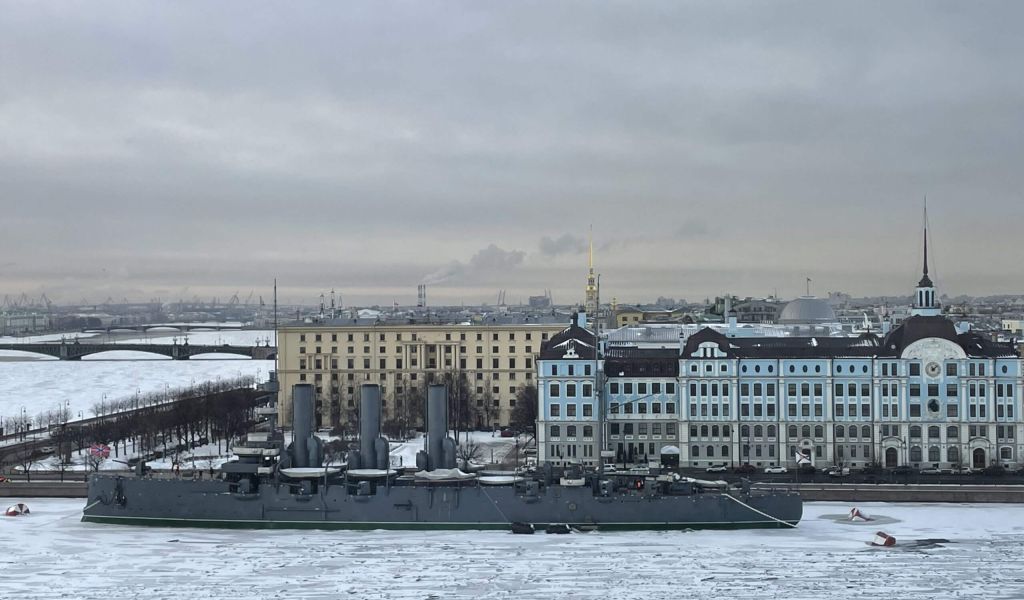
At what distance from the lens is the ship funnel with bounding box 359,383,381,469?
128 ft

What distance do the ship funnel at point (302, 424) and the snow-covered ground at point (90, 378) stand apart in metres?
41.1

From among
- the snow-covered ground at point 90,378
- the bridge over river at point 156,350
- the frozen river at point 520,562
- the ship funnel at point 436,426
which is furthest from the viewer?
the bridge over river at point 156,350

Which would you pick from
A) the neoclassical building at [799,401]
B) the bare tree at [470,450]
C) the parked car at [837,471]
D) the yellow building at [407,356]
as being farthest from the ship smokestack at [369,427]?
the yellow building at [407,356]

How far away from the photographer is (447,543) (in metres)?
34.3

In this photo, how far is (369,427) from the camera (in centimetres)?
3950

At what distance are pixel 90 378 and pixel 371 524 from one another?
3381 inches

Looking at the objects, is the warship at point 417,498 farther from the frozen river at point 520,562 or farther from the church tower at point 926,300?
the church tower at point 926,300

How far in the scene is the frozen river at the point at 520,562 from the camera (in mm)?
28203

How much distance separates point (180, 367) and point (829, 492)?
107 m

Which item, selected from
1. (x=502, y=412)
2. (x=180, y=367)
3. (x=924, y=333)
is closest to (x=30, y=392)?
(x=180, y=367)

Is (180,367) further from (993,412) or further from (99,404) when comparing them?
(993,412)

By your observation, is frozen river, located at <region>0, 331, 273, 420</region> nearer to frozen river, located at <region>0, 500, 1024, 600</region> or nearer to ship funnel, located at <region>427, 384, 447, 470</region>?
ship funnel, located at <region>427, 384, 447, 470</region>

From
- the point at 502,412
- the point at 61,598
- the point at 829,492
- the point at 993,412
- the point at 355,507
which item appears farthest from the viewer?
the point at 502,412

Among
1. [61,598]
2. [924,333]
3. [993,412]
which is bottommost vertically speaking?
[61,598]
